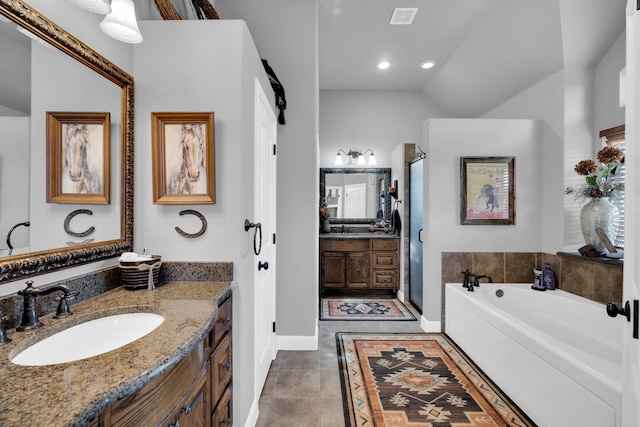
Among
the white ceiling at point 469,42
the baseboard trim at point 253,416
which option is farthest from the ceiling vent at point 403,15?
the baseboard trim at point 253,416

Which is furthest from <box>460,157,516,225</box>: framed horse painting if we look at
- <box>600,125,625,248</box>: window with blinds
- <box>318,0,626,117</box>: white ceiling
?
<box>318,0,626,117</box>: white ceiling

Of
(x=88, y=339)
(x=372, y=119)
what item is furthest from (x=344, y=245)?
(x=88, y=339)

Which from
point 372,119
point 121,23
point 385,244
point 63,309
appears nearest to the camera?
point 63,309

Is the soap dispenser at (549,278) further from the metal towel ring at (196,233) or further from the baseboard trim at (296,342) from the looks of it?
the metal towel ring at (196,233)

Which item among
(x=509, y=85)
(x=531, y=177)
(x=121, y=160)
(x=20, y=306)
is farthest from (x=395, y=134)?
(x=20, y=306)

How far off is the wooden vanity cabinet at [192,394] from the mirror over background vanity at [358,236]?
9.39 ft

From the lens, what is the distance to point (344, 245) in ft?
14.3

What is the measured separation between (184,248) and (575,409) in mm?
2162

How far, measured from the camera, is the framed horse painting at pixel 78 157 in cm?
115

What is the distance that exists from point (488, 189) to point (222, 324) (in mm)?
2844

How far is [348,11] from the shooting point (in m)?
2.99

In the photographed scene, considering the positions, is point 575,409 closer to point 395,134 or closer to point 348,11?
point 348,11

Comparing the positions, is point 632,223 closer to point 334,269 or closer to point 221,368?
point 221,368

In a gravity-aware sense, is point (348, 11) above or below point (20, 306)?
above
